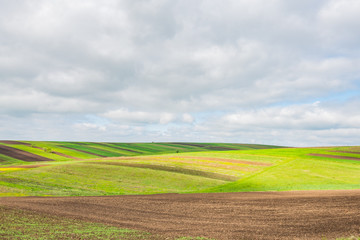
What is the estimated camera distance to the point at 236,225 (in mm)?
20219

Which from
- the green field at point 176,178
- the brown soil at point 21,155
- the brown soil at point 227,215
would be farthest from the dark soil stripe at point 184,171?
the brown soil at point 21,155

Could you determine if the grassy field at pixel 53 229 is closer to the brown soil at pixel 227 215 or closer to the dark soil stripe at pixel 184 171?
the brown soil at pixel 227 215

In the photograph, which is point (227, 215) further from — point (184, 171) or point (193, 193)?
point (184, 171)

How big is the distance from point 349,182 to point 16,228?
165ft

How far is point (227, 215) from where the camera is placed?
24188 mm

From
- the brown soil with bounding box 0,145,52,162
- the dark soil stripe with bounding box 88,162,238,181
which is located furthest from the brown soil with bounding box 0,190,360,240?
the brown soil with bounding box 0,145,52,162

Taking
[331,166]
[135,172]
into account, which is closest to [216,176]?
[135,172]

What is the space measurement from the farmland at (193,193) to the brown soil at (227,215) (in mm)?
73

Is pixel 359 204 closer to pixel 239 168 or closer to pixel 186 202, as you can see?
pixel 186 202

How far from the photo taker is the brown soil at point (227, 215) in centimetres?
1798

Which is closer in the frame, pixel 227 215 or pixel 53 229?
pixel 53 229

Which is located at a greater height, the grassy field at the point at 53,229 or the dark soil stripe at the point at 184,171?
the grassy field at the point at 53,229

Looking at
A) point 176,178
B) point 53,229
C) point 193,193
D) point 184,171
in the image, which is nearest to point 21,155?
point 184,171

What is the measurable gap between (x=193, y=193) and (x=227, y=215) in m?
15.9
